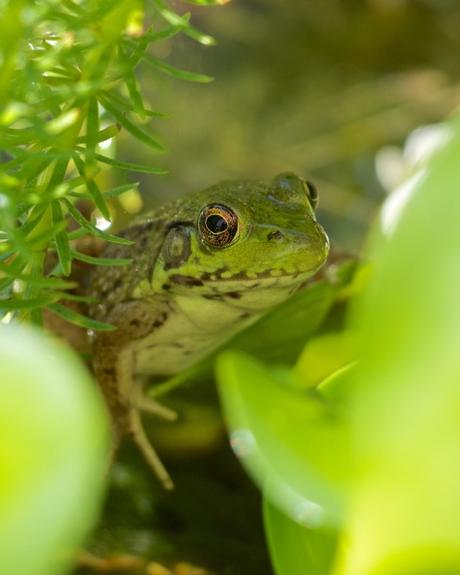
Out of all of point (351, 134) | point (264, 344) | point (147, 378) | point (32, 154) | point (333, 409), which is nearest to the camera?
point (333, 409)

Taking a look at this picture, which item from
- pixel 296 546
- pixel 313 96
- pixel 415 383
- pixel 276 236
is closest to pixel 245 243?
pixel 276 236

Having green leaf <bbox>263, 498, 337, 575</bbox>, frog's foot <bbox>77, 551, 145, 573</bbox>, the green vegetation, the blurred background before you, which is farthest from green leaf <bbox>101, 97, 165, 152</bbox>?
the blurred background

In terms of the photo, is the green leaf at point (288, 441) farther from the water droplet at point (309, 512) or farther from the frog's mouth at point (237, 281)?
the frog's mouth at point (237, 281)

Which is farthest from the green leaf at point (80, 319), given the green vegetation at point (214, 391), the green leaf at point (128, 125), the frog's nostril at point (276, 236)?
the frog's nostril at point (276, 236)

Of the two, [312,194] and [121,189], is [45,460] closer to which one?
[121,189]

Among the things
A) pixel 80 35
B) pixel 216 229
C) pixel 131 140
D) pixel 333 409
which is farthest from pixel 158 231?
pixel 131 140

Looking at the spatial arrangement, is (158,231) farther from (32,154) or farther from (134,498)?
(32,154)

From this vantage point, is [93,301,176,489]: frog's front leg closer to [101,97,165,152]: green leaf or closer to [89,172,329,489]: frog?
[89,172,329,489]: frog
